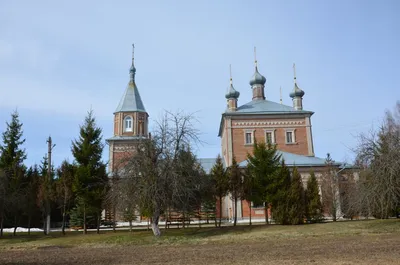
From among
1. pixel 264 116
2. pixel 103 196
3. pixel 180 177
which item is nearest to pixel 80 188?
pixel 103 196

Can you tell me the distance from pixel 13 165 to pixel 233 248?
64.1 ft

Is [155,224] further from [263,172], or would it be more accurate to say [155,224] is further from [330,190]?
[330,190]

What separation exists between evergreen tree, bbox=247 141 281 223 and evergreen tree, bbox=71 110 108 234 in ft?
34.2

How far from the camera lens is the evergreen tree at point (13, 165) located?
25453mm

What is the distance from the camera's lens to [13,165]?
27.4 m

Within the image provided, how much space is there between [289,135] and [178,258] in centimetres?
3072

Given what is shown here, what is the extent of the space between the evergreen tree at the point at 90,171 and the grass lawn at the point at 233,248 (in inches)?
137

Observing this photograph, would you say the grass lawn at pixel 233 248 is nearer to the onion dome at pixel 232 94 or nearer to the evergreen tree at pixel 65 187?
the evergreen tree at pixel 65 187

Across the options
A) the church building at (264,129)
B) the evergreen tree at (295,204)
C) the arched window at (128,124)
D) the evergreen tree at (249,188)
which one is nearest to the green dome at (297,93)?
the church building at (264,129)

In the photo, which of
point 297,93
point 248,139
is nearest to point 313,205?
point 248,139

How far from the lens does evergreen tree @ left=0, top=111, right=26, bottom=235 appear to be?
25453 millimetres

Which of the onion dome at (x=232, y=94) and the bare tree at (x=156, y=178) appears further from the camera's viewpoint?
the onion dome at (x=232, y=94)

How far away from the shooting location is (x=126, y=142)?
136 ft

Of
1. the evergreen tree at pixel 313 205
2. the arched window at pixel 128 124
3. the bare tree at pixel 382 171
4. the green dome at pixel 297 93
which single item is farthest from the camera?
the arched window at pixel 128 124
